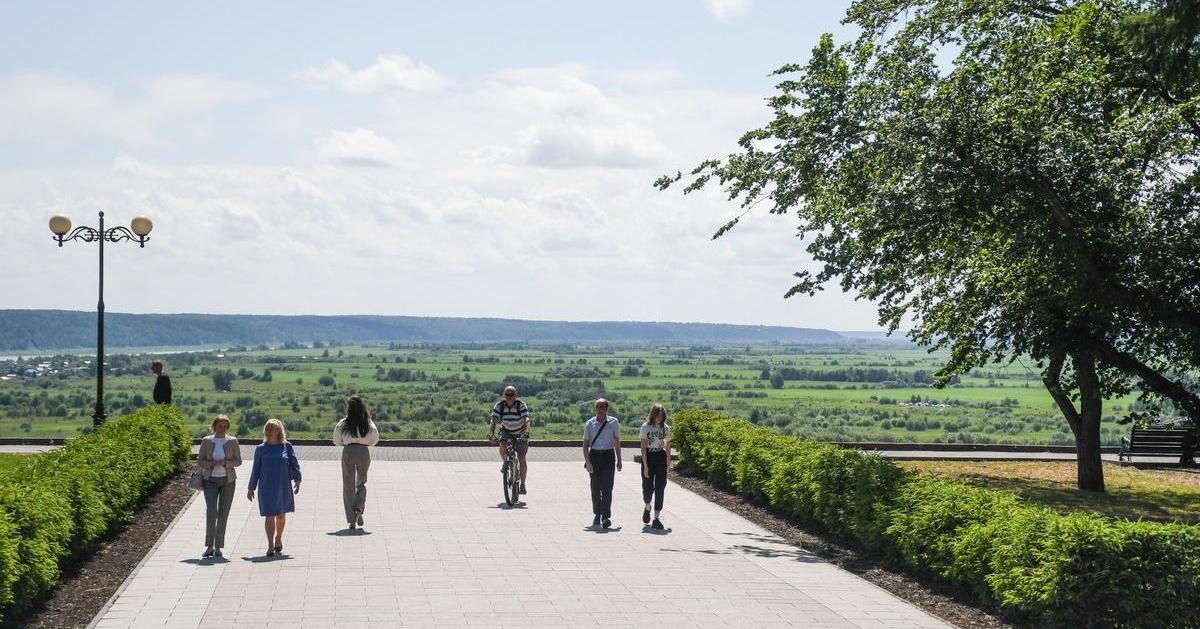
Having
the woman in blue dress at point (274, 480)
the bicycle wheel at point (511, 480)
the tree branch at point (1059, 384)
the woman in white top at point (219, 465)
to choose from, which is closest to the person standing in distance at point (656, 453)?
the bicycle wheel at point (511, 480)

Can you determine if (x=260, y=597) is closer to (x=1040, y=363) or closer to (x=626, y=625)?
(x=626, y=625)

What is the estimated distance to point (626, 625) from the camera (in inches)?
412

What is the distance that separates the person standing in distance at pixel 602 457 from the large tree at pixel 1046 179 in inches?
156

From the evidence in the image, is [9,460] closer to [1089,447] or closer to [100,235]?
[100,235]

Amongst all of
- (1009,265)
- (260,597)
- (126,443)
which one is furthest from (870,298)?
(260,597)

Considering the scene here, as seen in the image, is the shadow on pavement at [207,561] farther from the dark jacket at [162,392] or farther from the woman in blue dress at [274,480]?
the dark jacket at [162,392]

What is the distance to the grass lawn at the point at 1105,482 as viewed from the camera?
64.3ft

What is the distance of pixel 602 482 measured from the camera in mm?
16672

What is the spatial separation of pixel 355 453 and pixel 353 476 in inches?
11.0

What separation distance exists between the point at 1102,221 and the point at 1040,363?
3910mm

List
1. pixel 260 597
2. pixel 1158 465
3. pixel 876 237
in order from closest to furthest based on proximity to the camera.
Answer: pixel 260 597, pixel 876 237, pixel 1158 465

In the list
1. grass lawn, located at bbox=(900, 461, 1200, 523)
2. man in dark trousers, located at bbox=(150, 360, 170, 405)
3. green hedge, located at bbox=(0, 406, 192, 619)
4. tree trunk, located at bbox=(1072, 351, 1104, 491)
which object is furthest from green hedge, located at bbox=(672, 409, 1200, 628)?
man in dark trousers, located at bbox=(150, 360, 170, 405)

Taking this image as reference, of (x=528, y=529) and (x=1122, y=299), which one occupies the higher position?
(x=1122, y=299)

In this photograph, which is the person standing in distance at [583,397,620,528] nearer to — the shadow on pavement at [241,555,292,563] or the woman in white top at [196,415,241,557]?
the shadow on pavement at [241,555,292,563]
